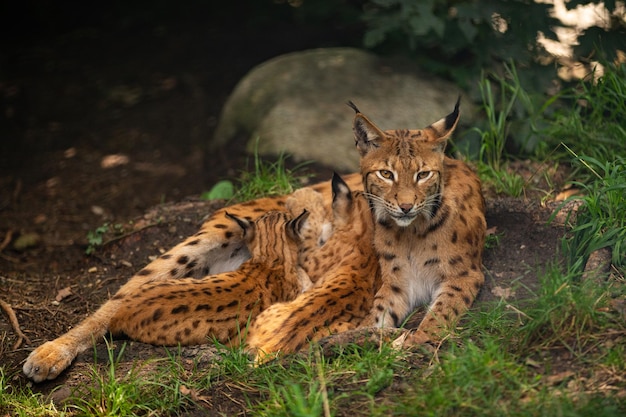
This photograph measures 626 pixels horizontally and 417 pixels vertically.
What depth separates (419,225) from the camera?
5457 millimetres

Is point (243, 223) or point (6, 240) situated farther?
point (6, 240)

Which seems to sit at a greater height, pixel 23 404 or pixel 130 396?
pixel 130 396

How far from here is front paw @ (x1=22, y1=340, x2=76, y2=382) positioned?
5.01m

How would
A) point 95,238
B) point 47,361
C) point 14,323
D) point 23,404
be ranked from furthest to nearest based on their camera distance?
point 95,238, point 14,323, point 47,361, point 23,404

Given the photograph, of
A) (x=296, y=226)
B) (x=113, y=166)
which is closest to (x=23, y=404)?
(x=296, y=226)

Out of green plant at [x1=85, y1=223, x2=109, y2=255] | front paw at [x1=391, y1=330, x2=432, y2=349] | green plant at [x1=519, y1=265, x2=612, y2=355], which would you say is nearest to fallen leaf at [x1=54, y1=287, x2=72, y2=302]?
green plant at [x1=85, y1=223, x2=109, y2=255]

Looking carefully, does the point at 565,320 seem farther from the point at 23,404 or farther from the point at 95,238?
the point at 95,238

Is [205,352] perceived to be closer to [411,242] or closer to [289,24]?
[411,242]

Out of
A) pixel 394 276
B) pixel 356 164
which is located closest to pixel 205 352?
pixel 394 276

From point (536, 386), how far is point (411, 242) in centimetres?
158

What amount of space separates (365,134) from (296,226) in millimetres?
828

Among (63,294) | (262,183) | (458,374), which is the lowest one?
(63,294)

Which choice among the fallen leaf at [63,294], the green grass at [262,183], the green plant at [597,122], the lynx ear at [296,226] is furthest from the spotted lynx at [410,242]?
the green grass at [262,183]

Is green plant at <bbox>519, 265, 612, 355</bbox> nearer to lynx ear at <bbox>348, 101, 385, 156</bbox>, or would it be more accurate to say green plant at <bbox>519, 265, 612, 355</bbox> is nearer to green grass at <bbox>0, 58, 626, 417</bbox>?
green grass at <bbox>0, 58, 626, 417</bbox>
